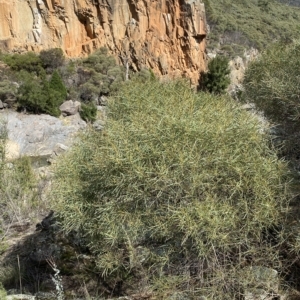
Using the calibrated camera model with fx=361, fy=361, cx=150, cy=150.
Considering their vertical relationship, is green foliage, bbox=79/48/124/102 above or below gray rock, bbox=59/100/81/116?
above

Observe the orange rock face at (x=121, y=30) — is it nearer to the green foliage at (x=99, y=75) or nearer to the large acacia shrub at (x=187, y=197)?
the green foliage at (x=99, y=75)

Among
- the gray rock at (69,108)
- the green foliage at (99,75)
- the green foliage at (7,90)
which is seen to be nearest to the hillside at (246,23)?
the green foliage at (99,75)

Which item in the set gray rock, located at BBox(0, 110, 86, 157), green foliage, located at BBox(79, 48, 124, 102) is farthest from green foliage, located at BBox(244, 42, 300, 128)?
green foliage, located at BBox(79, 48, 124, 102)

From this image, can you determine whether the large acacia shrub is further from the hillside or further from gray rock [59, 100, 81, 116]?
the hillside

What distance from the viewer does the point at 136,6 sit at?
2773 cm

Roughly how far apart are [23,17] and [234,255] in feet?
93.3

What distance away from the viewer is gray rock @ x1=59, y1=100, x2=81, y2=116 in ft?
72.0

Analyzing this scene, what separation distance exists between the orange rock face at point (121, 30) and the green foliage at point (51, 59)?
1.93 m

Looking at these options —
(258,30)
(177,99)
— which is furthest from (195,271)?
(258,30)

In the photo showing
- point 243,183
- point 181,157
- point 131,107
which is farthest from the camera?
point 131,107

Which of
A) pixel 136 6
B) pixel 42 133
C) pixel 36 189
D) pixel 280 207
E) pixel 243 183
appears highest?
pixel 136 6

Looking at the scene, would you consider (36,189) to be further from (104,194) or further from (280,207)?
(280,207)

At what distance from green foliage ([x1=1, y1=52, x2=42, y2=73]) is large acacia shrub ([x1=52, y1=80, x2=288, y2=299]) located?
75.2ft

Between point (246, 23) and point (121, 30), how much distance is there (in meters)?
21.7
